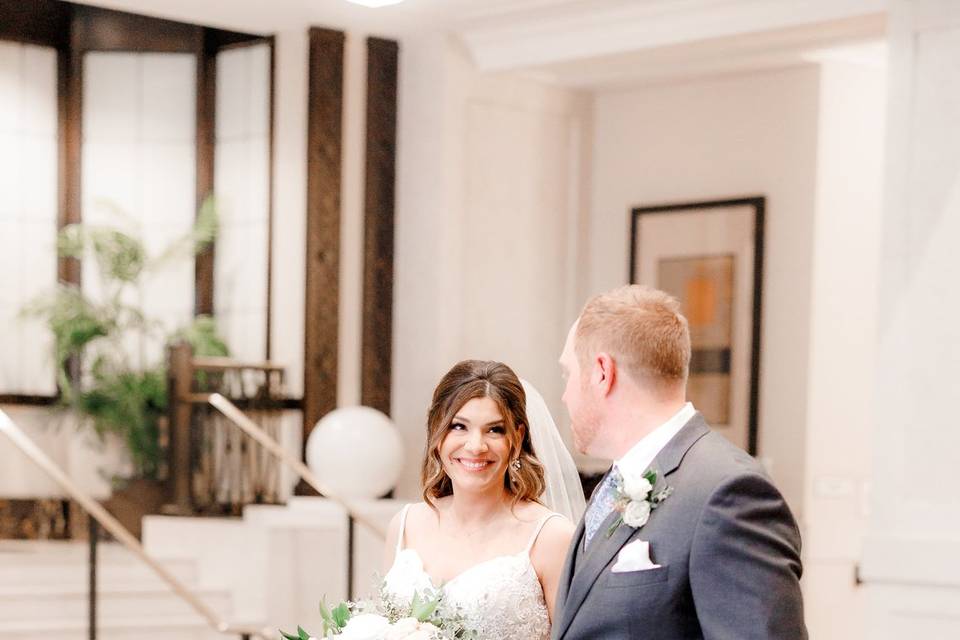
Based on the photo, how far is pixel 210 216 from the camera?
8.33 metres

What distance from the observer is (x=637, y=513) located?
2.28 metres

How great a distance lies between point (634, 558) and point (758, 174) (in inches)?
221

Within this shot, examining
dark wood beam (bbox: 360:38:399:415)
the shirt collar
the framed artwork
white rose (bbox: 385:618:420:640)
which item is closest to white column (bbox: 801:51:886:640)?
the framed artwork

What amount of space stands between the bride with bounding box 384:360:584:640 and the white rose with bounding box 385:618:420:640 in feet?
0.95

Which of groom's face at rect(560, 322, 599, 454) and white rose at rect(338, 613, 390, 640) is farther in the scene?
white rose at rect(338, 613, 390, 640)

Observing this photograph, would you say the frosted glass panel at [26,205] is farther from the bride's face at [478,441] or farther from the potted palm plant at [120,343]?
the bride's face at [478,441]

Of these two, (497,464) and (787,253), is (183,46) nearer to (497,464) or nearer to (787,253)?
(787,253)

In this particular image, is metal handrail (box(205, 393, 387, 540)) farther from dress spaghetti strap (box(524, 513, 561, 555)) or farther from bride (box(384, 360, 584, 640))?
dress spaghetti strap (box(524, 513, 561, 555))

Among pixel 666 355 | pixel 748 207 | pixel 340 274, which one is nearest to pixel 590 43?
pixel 748 207

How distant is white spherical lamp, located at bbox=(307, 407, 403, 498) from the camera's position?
7051 mm

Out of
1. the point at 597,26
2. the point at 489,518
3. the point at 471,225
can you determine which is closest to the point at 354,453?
the point at 471,225

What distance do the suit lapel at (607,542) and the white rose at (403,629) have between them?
593mm

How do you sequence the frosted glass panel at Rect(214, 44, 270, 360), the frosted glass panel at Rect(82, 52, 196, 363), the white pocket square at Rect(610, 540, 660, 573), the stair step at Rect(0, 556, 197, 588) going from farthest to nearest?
the frosted glass panel at Rect(82, 52, 196, 363) → the frosted glass panel at Rect(214, 44, 270, 360) → the stair step at Rect(0, 556, 197, 588) → the white pocket square at Rect(610, 540, 660, 573)

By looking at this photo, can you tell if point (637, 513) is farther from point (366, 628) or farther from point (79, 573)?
point (79, 573)
